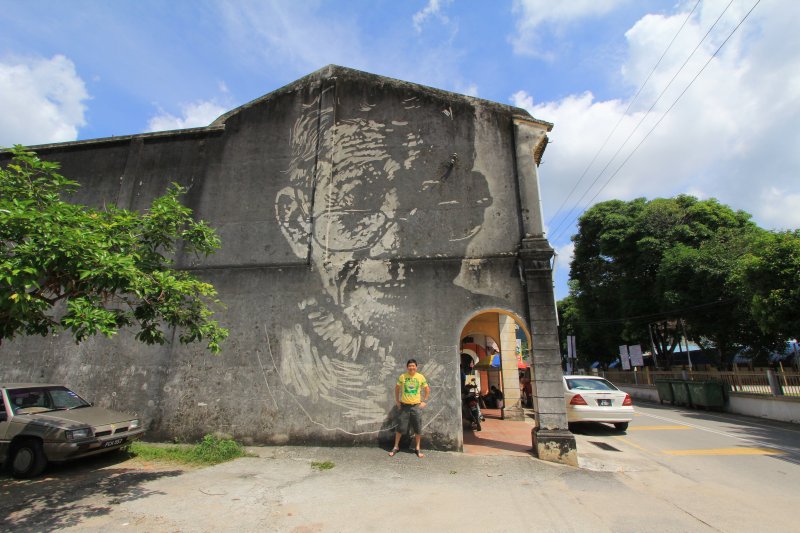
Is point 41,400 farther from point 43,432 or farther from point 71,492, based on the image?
point 71,492

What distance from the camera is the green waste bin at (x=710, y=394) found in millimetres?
16828

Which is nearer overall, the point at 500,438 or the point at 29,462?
the point at 29,462

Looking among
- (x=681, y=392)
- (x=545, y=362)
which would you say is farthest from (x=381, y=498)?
(x=681, y=392)

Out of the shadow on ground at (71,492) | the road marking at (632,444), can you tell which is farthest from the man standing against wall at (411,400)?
the road marking at (632,444)

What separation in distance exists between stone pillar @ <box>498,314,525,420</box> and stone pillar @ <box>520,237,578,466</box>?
4.21m

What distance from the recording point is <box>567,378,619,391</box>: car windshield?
1160 cm

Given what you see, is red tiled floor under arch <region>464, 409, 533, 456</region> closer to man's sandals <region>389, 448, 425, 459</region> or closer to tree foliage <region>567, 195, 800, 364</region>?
man's sandals <region>389, 448, 425, 459</region>

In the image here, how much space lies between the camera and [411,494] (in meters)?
5.71

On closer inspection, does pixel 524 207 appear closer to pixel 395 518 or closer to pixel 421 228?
pixel 421 228

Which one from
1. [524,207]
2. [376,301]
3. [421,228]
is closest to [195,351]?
[376,301]

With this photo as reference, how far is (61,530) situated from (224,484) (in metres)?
1.99

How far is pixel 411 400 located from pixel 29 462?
6381 millimetres

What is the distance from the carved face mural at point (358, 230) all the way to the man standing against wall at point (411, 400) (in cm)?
54

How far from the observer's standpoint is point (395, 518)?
4.86m
